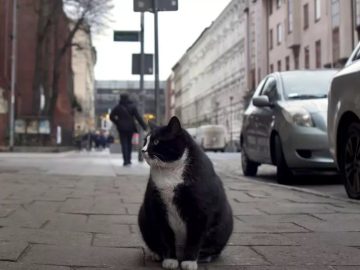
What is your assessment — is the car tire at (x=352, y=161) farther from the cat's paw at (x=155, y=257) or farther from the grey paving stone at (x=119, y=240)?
the cat's paw at (x=155, y=257)

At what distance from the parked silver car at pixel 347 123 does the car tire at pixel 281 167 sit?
6.53ft

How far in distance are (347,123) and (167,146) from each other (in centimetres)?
462

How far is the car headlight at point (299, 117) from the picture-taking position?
9.90m

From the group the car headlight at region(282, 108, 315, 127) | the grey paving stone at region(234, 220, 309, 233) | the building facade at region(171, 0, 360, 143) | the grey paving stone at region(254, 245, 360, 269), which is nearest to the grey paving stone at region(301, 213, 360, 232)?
the grey paving stone at region(234, 220, 309, 233)

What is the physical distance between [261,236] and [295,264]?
1.10 m

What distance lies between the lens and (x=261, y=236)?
17.4 feet

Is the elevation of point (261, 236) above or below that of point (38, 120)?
below

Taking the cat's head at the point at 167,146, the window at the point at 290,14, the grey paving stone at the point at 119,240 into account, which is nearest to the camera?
the cat's head at the point at 167,146

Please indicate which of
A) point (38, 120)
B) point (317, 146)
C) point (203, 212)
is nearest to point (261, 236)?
point (203, 212)

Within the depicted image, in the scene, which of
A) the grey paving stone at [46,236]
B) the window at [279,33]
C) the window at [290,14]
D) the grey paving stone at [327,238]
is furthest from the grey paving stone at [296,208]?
the window at [279,33]

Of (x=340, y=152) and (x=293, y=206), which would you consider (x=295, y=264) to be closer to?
(x=293, y=206)

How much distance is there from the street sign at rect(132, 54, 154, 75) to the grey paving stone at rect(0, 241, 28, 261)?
572 inches

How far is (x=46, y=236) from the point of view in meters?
5.16

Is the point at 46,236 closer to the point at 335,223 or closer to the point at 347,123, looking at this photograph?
the point at 335,223
